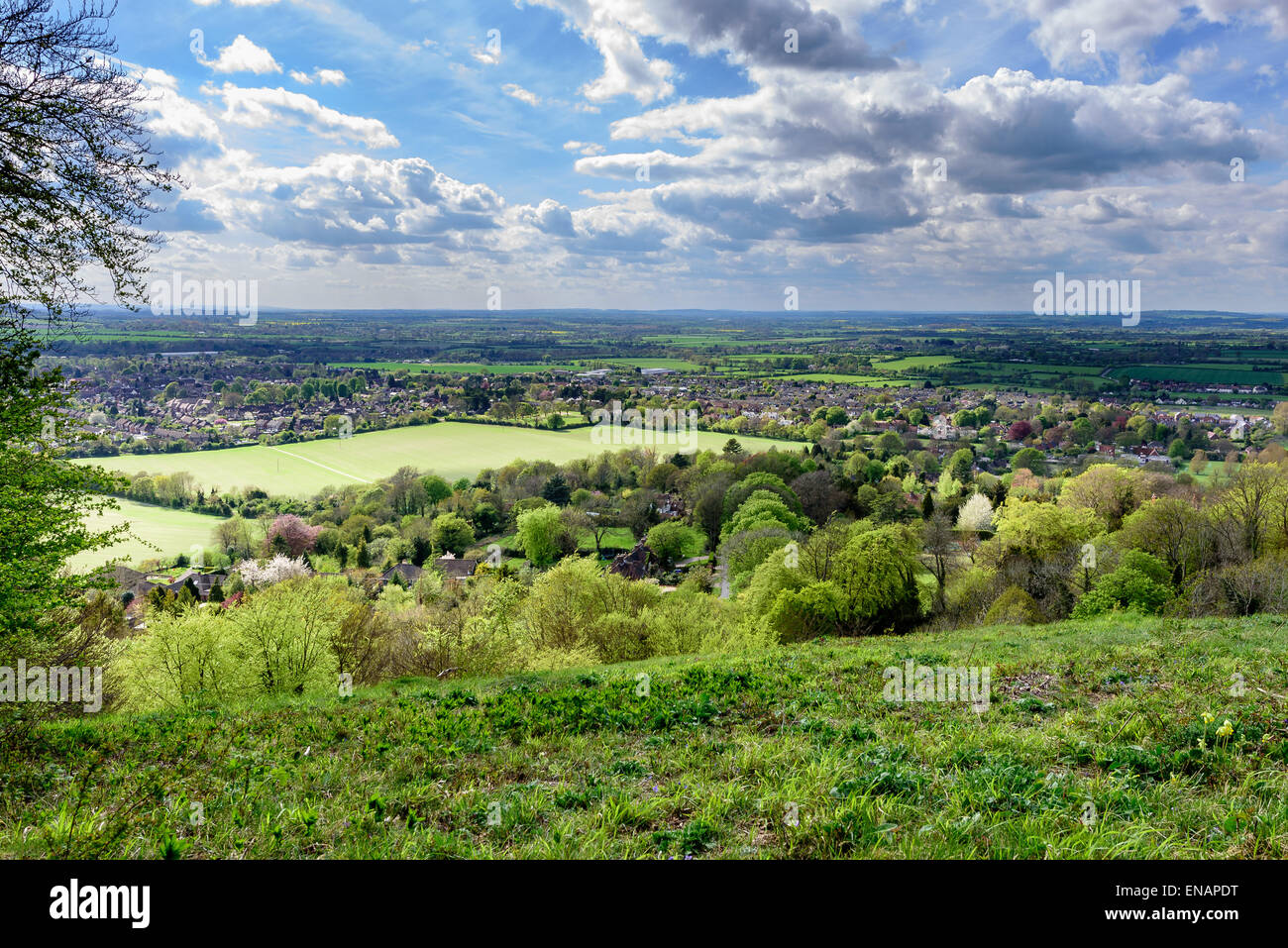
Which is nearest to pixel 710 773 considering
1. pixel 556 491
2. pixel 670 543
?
pixel 670 543

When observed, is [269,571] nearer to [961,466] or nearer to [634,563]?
[634,563]

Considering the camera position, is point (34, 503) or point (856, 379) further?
point (856, 379)

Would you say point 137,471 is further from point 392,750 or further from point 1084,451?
point 1084,451

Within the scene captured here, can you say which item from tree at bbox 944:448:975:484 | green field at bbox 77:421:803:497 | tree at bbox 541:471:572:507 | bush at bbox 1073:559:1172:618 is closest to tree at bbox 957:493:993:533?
tree at bbox 944:448:975:484

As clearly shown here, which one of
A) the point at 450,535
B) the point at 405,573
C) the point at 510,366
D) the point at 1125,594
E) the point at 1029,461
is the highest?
the point at 510,366

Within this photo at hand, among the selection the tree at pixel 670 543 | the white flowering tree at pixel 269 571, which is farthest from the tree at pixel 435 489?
the tree at pixel 670 543

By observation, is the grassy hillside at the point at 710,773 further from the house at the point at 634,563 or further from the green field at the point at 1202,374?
the green field at the point at 1202,374
